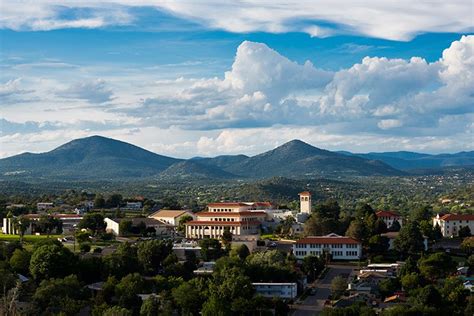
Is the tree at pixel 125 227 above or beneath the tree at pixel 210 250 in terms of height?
above

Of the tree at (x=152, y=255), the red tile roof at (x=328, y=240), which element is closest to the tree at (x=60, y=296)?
the tree at (x=152, y=255)

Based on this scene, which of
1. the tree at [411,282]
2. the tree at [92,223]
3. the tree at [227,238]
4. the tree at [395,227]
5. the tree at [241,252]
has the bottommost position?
the tree at [411,282]

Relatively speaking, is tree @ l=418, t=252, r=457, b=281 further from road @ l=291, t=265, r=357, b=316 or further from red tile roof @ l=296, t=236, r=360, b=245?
red tile roof @ l=296, t=236, r=360, b=245

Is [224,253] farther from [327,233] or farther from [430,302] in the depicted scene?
[430,302]

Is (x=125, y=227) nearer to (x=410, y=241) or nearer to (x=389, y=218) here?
(x=389, y=218)

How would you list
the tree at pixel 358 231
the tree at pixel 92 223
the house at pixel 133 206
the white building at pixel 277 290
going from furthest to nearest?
1. the house at pixel 133 206
2. the tree at pixel 92 223
3. the tree at pixel 358 231
4. the white building at pixel 277 290

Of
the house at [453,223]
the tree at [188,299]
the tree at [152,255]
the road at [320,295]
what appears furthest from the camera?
the house at [453,223]

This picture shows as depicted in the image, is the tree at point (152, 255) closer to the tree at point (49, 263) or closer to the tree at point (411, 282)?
the tree at point (49, 263)

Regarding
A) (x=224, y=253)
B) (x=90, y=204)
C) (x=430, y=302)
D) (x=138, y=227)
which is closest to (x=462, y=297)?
(x=430, y=302)
